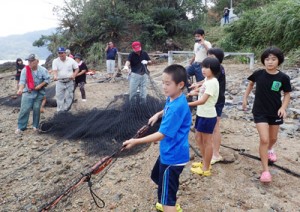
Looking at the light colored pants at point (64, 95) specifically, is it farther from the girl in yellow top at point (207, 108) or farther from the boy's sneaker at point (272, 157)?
the boy's sneaker at point (272, 157)

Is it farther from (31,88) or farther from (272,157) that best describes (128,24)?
(272,157)

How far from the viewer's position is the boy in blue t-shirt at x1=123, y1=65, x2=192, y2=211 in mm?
→ 2240

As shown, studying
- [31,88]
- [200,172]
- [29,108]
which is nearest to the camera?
[200,172]

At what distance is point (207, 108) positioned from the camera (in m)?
3.19

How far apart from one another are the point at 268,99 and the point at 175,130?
1.55 m

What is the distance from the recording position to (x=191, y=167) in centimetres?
364

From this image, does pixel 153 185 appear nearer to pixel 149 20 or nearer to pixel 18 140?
pixel 18 140

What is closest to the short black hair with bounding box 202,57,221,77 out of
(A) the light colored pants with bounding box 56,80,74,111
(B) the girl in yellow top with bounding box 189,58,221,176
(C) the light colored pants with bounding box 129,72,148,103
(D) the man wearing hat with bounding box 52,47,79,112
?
(B) the girl in yellow top with bounding box 189,58,221,176

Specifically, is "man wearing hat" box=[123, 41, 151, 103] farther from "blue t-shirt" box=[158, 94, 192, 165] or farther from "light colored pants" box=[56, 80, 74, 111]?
"blue t-shirt" box=[158, 94, 192, 165]

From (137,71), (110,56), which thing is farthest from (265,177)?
(110,56)

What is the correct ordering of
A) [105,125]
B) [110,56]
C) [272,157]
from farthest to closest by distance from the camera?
1. [110,56]
2. [105,125]
3. [272,157]

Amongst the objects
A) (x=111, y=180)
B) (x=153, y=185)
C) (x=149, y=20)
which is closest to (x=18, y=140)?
(x=111, y=180)

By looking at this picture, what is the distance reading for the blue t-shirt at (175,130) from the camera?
7.35ft

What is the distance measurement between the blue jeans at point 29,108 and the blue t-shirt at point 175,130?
174 inches
